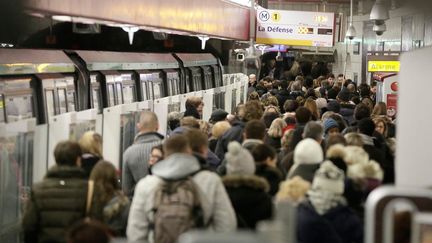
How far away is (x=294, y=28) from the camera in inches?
833

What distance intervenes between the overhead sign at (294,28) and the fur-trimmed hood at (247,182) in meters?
15.3

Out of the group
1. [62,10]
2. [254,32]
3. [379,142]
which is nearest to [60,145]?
[62,10]

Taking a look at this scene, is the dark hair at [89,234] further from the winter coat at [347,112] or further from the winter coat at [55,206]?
the winter coat at [347,112]

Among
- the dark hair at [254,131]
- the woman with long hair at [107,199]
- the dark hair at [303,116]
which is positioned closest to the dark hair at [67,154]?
the woman with long hair at [107,199]

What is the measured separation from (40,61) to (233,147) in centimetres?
507

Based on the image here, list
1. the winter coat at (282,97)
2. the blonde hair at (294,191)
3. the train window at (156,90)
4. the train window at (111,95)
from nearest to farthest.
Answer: the blonde hair at (294,191), the train window at (111,95), the train window at (156,90), the winter coat at (282,97)

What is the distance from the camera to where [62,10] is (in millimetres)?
8352

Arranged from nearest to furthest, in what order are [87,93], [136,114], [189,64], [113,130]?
[113,130]
[136,114]
[87,93]
[189,64]

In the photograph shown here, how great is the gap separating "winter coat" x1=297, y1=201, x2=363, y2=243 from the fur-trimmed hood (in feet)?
1.51

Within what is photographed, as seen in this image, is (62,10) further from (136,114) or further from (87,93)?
(87,93)

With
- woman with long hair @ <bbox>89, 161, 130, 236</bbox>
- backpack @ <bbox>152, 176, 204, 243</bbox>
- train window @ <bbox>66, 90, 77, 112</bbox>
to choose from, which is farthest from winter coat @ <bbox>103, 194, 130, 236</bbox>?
train window @ <bbox>66, 90, 77, 112</bbox>

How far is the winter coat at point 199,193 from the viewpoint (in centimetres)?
532

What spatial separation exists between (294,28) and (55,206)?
642 inches

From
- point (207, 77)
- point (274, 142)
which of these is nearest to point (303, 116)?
point (274, 142)
